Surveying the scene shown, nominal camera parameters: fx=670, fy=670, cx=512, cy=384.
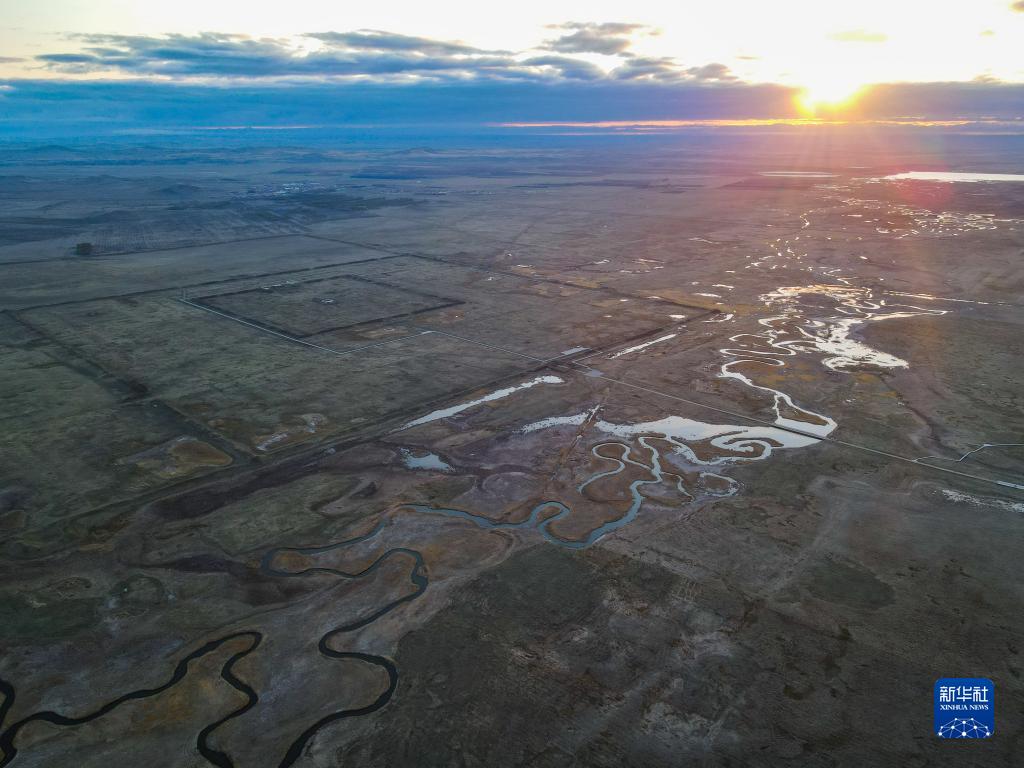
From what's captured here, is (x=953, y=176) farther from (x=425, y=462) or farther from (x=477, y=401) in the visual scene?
(x=425, y=462)

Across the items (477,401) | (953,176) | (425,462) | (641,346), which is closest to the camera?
(425,462)

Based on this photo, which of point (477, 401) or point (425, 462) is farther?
point (477, 401)

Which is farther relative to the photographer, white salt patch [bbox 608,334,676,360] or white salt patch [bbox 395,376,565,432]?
white salt patch [bbox 608,334,676,360]

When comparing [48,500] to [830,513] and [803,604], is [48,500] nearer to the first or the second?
[803,604]

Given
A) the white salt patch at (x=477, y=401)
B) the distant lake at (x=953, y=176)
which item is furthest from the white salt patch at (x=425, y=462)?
the distant lake at (x=953, y=176)

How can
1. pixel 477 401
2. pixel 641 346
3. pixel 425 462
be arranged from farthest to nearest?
pixel 641 346 < pixel 477 401 < pixel 425 462

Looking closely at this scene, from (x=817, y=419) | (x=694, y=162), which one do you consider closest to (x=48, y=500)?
(x=817, y=419)

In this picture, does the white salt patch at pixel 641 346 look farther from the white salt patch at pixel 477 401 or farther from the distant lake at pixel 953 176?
the distant lake at pixel 953 176

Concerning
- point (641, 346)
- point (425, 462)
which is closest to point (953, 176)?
point (641, 346)

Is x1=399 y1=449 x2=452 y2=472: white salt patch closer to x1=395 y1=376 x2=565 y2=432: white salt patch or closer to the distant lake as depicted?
x1=395 y1=376 x2=565 y2=432: white salt patch

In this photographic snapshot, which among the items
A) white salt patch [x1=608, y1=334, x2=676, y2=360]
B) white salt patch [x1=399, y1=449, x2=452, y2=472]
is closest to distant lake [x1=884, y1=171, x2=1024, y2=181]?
white salt patch [x1=608, y1=334, x2=676, y2=360]

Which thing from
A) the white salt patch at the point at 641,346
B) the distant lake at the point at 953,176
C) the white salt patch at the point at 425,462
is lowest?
the white salt patch at the point at 425,462
